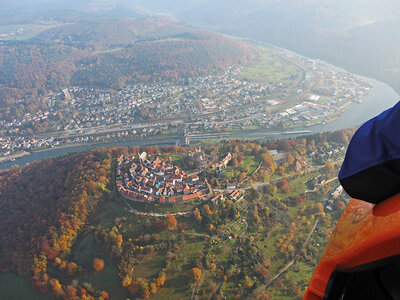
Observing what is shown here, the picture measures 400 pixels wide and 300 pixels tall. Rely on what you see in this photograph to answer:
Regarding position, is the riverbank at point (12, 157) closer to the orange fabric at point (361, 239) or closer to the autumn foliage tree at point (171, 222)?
the autumn foliage tree at point (171, 222)

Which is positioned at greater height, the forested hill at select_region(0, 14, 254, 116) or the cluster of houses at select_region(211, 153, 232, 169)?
the forested hill at select_region(0, 14, 254, 116)

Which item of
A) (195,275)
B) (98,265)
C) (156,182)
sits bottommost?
(98,265)

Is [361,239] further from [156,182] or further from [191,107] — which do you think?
[191,107]

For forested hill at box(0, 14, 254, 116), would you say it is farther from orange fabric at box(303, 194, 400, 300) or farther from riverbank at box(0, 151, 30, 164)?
A: orange fabric at box(303, 194, 400, 300)

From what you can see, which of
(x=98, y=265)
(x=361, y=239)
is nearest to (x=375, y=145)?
(x=361, y=239)

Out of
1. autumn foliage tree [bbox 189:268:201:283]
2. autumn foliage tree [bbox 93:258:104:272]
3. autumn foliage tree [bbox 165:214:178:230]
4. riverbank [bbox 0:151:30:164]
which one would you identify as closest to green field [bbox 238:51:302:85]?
autumn foliage tree [bbox 165:214:178:230]

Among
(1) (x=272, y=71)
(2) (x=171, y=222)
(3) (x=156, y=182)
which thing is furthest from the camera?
(1) (x=272, y=71)

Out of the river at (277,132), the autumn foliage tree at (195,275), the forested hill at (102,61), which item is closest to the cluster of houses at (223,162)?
the autumn foliage tree at (195,275)
